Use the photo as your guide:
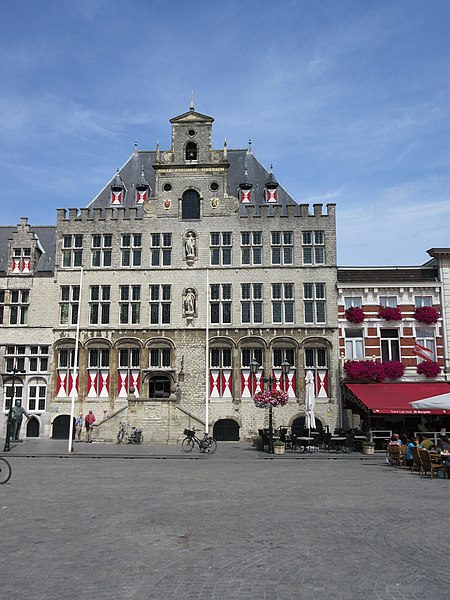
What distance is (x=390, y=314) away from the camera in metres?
37.0

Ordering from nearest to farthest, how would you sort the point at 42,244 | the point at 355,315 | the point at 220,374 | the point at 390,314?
the point at 390,314, the point at 355,315, the point at 220,374, the point at 42,244

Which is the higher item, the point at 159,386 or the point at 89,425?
the point at 159,386

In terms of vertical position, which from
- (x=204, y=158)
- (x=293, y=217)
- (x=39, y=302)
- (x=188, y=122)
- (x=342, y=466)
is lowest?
(x=342, y=466)

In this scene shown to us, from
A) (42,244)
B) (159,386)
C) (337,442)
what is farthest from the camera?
(42,244)

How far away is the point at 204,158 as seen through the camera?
4053cm

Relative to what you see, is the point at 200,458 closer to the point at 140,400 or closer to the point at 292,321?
the point at 140,400

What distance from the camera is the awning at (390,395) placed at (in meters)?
31.6

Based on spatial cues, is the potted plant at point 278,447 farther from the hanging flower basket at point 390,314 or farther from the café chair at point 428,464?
the hanging flower basket at point 390,314

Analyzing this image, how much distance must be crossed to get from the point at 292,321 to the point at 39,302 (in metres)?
16.6

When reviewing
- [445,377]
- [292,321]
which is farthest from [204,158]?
[445,377]

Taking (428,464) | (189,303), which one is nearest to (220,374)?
(189,303)

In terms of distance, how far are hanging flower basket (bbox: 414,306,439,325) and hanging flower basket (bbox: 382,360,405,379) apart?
3195mm

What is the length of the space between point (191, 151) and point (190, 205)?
376 centimetres

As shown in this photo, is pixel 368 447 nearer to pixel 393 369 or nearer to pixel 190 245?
pixel 393 369
